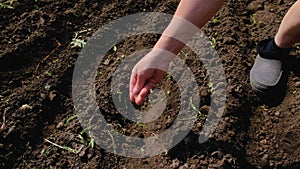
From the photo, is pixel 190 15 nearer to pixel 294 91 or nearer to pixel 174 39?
pixel 174 39

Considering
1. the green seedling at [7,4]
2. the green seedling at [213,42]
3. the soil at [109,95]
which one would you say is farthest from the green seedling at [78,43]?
the green seedling at [213,42]

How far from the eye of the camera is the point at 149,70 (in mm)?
1896

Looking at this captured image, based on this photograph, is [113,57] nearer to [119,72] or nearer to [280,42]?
[119,72]

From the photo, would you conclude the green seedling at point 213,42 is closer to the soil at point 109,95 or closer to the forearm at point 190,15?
the soil at point 109,95

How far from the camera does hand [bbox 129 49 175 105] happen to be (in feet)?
6.21

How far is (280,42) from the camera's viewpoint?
8.02 feet

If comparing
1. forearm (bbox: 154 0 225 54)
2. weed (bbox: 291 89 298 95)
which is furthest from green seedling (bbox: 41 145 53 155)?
weed (bbox: 291 89 298 95)

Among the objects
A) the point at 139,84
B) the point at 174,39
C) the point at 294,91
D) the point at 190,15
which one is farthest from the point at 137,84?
the point at 294,91

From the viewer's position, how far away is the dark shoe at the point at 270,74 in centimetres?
248

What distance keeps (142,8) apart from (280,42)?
2.92ft

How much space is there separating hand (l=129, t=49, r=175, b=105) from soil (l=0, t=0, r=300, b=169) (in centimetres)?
43

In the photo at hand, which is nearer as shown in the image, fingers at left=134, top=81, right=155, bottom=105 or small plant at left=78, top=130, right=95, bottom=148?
fingers at left=134, top=81, right=155, bottom=105

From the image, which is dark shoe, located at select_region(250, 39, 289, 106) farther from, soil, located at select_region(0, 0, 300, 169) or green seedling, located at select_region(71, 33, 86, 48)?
green seedling, located at select_region(71, 33, 86, 48)

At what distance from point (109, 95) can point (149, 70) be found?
2.03ft
